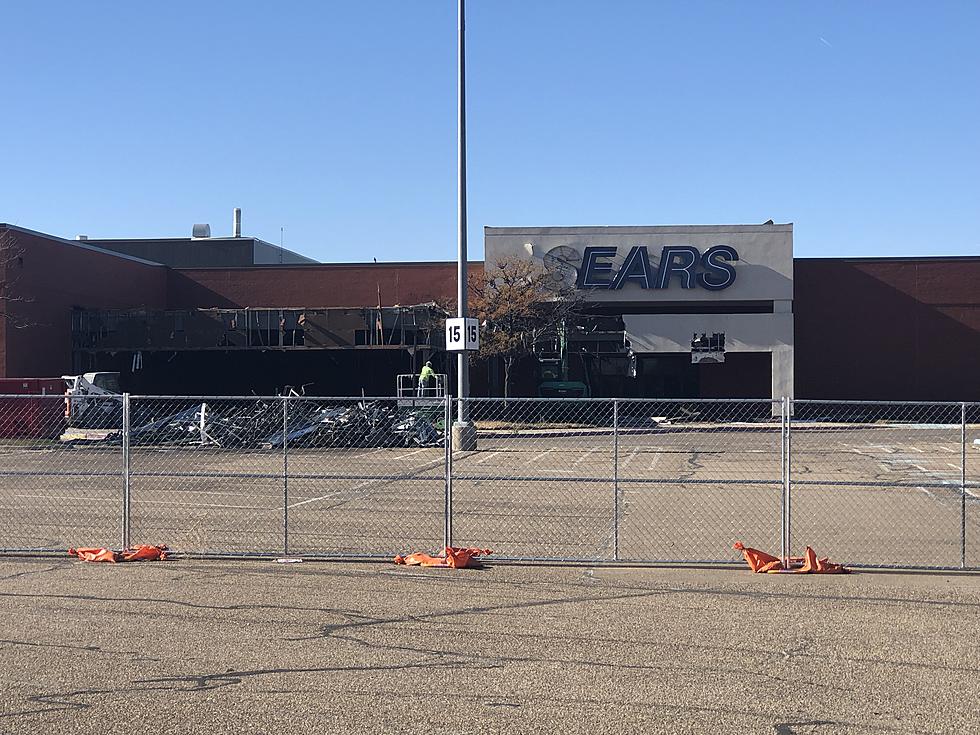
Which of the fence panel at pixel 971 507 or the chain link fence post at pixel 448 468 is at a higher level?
the chain link fence post at pixel 448 468

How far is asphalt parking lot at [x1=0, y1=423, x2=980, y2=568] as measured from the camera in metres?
12.4

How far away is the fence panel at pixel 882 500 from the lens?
1218 centimetres

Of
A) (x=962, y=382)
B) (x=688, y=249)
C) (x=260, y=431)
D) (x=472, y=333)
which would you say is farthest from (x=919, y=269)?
(x=260, y=431)

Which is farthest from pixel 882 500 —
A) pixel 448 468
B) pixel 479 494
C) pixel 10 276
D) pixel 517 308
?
pixel 10 276

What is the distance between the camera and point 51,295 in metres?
40.2

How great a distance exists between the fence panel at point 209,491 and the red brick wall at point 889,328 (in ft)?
90.1

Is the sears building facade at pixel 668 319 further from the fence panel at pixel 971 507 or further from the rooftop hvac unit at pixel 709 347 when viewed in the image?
the fence panel at pixel 971 507

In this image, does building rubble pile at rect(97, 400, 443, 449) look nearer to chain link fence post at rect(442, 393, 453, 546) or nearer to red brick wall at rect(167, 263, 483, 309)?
chain link fence post at rect(442, 393, 453, 546)

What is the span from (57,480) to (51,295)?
22.7m

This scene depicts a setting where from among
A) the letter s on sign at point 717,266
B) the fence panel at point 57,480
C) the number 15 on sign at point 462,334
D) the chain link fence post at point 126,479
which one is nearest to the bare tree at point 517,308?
the letter s on sign at point 717,266

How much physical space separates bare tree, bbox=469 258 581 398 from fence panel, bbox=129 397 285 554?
16.2 meters

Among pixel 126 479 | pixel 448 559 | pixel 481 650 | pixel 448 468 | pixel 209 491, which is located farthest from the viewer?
pixel 209 491

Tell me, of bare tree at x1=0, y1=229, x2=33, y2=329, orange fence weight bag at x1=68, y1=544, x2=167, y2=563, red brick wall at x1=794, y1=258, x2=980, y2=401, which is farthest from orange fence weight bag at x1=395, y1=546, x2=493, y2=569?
red brick wall at x1=794, y1=258, x2=980, y2=401

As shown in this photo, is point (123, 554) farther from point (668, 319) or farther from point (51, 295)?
point (668, 319)
